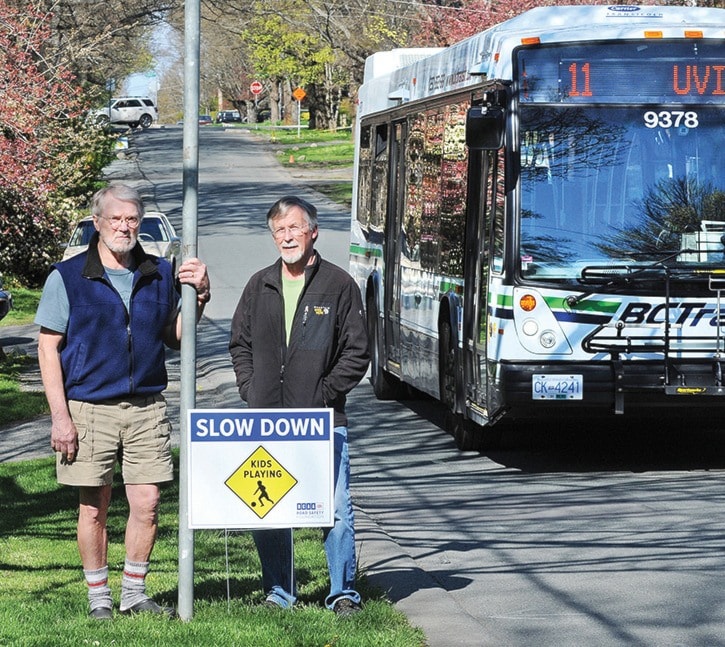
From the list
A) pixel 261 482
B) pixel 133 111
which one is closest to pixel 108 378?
pixel 261 482

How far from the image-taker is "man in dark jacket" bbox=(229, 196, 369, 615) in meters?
6.62

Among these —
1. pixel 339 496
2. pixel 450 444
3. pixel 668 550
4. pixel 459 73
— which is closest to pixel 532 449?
pixel 450 444

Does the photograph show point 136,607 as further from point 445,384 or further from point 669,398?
point 445,384

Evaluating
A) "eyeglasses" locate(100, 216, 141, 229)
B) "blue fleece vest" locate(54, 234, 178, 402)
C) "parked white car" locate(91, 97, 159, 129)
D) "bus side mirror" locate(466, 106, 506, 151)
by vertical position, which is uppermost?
"parked white car" locate(91, 97, 159, 129)

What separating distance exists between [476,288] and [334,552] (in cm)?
556

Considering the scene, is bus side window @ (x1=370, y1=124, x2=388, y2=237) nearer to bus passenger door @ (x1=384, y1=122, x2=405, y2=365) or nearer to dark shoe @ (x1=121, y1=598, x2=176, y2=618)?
bus passenger door @ (x1=384, y1=122, x2=405, y2=365)

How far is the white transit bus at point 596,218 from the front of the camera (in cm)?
1113

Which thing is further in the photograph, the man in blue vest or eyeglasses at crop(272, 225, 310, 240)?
eyeglasses at crop(272, 225, 310, 240)

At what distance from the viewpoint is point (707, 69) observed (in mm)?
11523

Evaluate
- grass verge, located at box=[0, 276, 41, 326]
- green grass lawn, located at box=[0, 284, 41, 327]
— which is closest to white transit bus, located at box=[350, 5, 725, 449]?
green grass lawn, located at box=[0, 284, 41, 327]

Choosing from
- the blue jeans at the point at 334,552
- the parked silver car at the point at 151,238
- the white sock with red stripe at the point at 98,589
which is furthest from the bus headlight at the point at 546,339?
the parked silver car at the point at 151,238

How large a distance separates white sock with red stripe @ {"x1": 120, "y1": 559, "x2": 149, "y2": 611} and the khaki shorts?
361 mm

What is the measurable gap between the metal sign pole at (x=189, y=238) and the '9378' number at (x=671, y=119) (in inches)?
228

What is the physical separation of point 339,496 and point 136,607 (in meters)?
0.98
